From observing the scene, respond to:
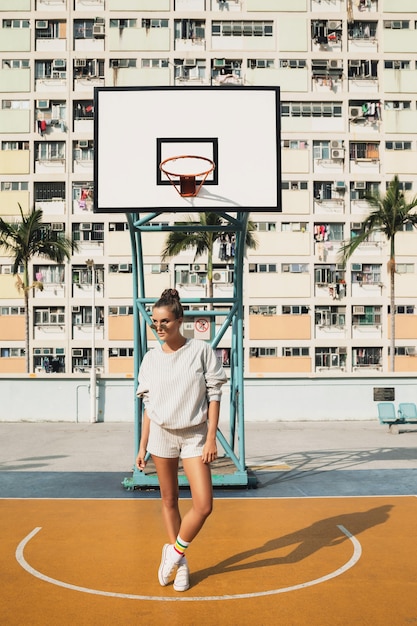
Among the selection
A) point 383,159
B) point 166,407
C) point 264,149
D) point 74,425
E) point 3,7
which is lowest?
point 74,425

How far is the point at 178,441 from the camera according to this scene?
16.1ft

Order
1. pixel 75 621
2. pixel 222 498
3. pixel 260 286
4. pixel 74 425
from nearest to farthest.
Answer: pixel 75 621, pixel 222 498, pixel 74 425, pixel 260 286

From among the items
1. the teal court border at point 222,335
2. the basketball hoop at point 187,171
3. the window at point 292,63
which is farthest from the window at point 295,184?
the basketball hoop at point 187,171

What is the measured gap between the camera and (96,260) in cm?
3991

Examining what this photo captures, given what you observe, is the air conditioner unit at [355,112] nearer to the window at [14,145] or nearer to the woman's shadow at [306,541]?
the window at [14,145]

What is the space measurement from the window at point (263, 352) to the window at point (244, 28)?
66.0 ft

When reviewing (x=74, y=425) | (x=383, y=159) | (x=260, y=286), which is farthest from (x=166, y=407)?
(x=383, y=159)

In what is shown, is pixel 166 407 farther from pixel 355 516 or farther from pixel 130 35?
pixel 130 35

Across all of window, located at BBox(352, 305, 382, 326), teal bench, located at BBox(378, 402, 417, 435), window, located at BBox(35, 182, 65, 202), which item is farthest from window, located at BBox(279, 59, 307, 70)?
teal bench, located at BBox(378, 402, 417, 435)

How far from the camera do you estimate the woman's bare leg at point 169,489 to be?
16.4 ft

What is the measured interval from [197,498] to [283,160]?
37.3m

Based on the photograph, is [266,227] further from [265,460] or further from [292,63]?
[265,460]

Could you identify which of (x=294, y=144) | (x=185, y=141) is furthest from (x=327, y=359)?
(x=185, y=141)

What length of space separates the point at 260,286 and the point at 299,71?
46.7 ft
